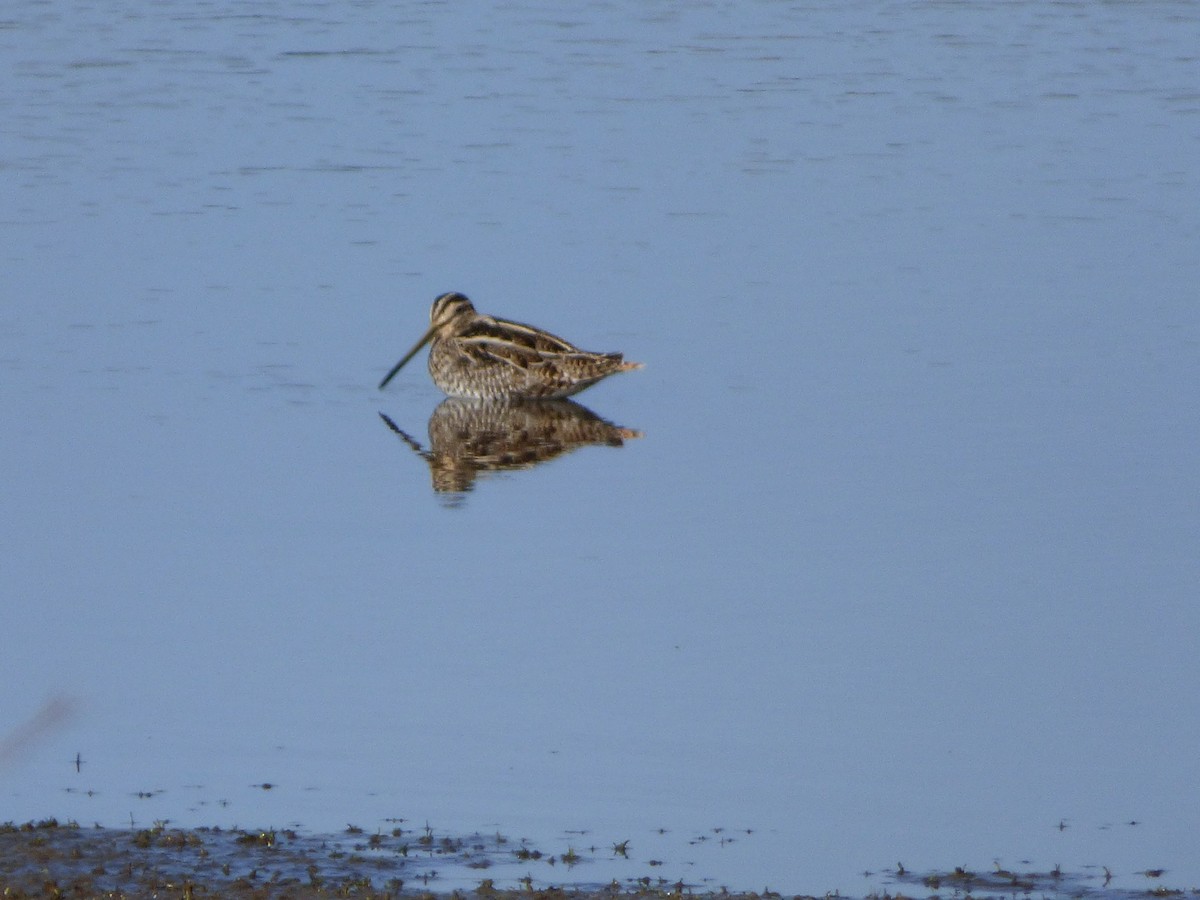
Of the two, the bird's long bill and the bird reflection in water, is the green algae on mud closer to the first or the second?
the bird reflection in water

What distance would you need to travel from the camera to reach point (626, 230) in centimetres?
1677

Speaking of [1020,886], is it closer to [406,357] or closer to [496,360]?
[496,360]

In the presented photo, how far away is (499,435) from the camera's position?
1295cm

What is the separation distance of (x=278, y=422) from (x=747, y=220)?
18.8ft

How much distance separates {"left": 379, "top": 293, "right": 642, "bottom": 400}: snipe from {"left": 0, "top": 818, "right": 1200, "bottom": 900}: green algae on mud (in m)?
6.44

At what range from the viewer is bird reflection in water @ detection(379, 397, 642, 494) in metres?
12.0

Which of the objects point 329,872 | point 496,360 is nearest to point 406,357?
point 496,360

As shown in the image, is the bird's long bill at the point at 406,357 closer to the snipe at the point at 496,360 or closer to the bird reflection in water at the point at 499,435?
the snipe at the point at 496,360

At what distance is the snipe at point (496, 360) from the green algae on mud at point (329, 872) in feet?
21.1

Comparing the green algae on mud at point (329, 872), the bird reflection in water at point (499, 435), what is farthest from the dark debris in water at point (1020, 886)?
the bird reflection in water at point (499, 435)

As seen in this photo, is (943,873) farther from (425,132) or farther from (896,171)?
(425,132)

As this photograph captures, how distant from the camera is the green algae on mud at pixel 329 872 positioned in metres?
6.76

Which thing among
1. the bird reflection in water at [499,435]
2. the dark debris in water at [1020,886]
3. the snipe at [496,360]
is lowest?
the dark debris in water at [1020,886]

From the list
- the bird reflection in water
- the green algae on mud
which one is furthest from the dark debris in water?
the bird reflection in water
